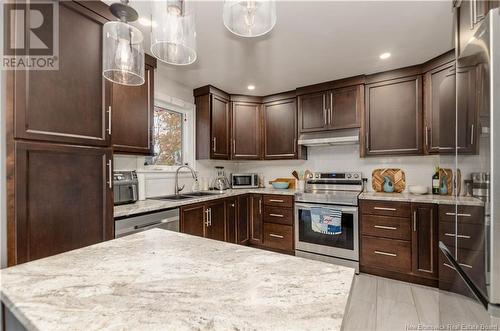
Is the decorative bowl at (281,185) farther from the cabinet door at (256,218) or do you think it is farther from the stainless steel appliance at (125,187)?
the stainless steel appliance at (125,187)

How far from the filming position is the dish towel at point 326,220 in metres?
2.70

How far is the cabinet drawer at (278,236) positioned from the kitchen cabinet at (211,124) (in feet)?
4.00

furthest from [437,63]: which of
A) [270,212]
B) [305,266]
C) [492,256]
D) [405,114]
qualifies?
[305,266]

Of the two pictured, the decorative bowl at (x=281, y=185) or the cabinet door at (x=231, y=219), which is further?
the decorative bowl at (x=281, y=185)

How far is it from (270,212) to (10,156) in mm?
2650

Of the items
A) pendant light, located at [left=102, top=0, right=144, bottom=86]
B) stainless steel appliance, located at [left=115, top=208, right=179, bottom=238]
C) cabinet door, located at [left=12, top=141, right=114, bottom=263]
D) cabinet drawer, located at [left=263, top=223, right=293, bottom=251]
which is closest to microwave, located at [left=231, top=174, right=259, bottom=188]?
cabinet drawer, located at [left=263, top=223, right=293, bottom=251]

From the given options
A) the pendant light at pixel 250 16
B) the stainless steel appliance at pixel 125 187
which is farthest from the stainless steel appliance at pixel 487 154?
the stainless steel appliance at pixel 125 187

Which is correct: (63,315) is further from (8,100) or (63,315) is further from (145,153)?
(145,153)

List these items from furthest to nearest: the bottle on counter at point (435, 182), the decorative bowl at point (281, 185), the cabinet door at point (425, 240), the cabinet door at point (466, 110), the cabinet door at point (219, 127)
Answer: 1. the decorative bowl at point (281, 185)
2. the cabinet door at point (219, 127)
3. the bottle on counter at point (435, 182)
4. the cabinet door at point (425, 240)
5. the cabinet door at point (466, 110)

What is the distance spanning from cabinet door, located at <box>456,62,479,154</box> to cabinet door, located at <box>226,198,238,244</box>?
2.36 metres

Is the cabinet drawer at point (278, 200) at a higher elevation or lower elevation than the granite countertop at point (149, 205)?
lower

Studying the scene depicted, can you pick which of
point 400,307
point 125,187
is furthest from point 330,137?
point 125,187

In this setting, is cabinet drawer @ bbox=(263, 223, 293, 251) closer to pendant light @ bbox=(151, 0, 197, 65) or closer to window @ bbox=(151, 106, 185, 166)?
window @ bbox=(151, 106, 185, 166)

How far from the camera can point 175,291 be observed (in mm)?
626
